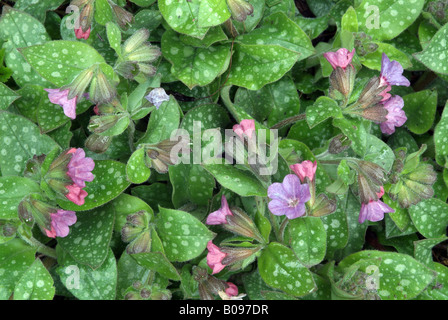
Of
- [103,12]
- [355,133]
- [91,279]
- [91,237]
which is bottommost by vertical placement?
[91,279]

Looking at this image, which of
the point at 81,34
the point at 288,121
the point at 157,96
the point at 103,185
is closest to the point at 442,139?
the point at 288,121

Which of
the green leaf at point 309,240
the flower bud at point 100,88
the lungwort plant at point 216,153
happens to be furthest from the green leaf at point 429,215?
the flower bud at point 100,88

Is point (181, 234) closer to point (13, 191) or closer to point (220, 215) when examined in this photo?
point (220, 215)

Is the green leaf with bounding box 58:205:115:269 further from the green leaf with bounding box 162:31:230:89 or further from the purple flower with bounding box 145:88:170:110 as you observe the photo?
the green leaf with bounding box 162:31:230:89

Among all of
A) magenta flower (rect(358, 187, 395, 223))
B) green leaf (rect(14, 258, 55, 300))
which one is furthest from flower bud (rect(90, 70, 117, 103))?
magenta flower (rect(358, 187, 395, 223))

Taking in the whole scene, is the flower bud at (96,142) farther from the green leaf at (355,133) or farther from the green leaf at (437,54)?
the green leaf at (437,54)

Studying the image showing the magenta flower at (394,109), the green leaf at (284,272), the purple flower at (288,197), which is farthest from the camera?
the magenta flower at (394,109)
